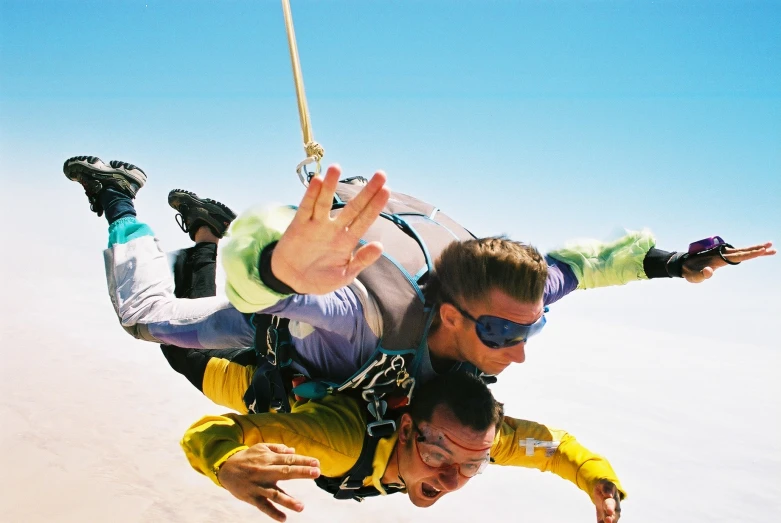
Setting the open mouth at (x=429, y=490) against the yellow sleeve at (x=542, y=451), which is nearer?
the open mouth at (x=429, y=490)

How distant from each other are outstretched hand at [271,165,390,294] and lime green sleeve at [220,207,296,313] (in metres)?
0.07

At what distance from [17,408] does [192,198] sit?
774cm

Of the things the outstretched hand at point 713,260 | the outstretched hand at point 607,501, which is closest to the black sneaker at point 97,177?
the outstretched hand at point 607,501

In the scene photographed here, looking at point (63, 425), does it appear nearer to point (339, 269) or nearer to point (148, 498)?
point (148, 498)

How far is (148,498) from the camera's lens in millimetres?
6980

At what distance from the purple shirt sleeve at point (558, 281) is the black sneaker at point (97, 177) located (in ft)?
6.56

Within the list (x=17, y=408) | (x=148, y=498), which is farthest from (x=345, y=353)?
(x=17, y=408)

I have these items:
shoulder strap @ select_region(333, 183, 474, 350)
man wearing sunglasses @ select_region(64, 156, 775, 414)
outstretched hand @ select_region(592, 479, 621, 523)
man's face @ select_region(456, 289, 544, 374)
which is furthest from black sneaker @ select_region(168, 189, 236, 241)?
outstretched hand @ select_region(592, 479, 621, 523)

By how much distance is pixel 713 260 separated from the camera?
8.39 ft

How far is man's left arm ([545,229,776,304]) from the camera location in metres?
2.55

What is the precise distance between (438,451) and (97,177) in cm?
203

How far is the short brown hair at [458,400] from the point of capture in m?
2.17

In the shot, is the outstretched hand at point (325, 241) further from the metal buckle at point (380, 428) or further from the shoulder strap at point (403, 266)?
the metal buckle at point (380, 428)

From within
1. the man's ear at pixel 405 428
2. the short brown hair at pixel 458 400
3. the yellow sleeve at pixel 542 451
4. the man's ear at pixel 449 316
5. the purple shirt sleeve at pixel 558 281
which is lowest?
the man's ear at pixel 405 428
